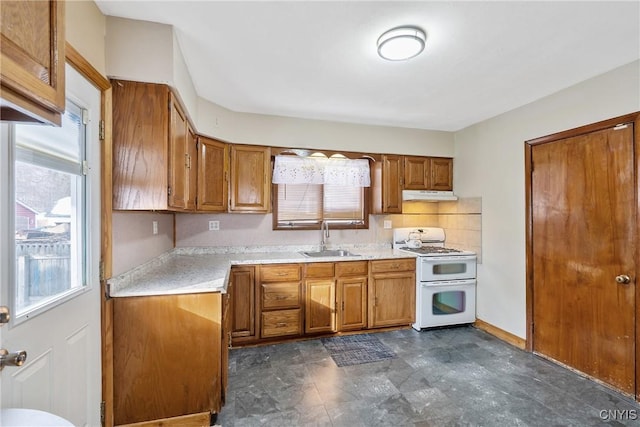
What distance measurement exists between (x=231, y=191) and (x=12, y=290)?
2122mm

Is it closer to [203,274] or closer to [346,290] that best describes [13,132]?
[203,274]

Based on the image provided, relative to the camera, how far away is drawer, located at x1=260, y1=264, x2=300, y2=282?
117 inches

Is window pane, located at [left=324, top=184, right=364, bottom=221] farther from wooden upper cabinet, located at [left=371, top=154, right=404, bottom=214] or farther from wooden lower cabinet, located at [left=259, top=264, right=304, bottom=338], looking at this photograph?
wooden lower cabinet, located at [left=259, top=264, right=304, bottom=338]

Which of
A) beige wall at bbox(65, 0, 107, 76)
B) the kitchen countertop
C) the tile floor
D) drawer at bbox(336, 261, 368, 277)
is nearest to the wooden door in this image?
the tile floor

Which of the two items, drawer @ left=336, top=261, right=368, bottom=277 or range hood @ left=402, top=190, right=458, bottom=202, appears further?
range hood @ left=402, top=190, right=458, bottom=202

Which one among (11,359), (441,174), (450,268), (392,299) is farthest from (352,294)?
(11,359)

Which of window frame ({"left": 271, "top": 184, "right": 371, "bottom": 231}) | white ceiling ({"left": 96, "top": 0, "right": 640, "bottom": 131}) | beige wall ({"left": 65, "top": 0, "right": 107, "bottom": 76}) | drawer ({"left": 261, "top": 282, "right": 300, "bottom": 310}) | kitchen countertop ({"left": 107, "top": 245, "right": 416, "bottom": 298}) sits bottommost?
drawer ({"left": 261, "top": 282, "right": 300, "bottom": 310})

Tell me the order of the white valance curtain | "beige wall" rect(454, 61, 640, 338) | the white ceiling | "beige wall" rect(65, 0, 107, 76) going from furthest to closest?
1. the white valance curtain
2. "beige wall" rect(454, 61, 640, 338)
3. the white ceiling
4. "beige wall" rect(65, 0, 107, 76)

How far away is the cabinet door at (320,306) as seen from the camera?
3.09m

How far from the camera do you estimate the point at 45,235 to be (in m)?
1.29

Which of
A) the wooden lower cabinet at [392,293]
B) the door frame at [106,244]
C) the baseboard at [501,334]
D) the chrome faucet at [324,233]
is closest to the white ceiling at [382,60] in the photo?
the door frame at [106,244]

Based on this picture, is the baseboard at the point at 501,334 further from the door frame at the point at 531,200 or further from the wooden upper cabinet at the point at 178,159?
the wooden upper cabinet at the point at 178,159

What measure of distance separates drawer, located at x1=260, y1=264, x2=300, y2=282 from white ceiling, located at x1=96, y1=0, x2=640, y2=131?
65.6 inches

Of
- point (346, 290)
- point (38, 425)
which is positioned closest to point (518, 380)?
point (346, 290)
